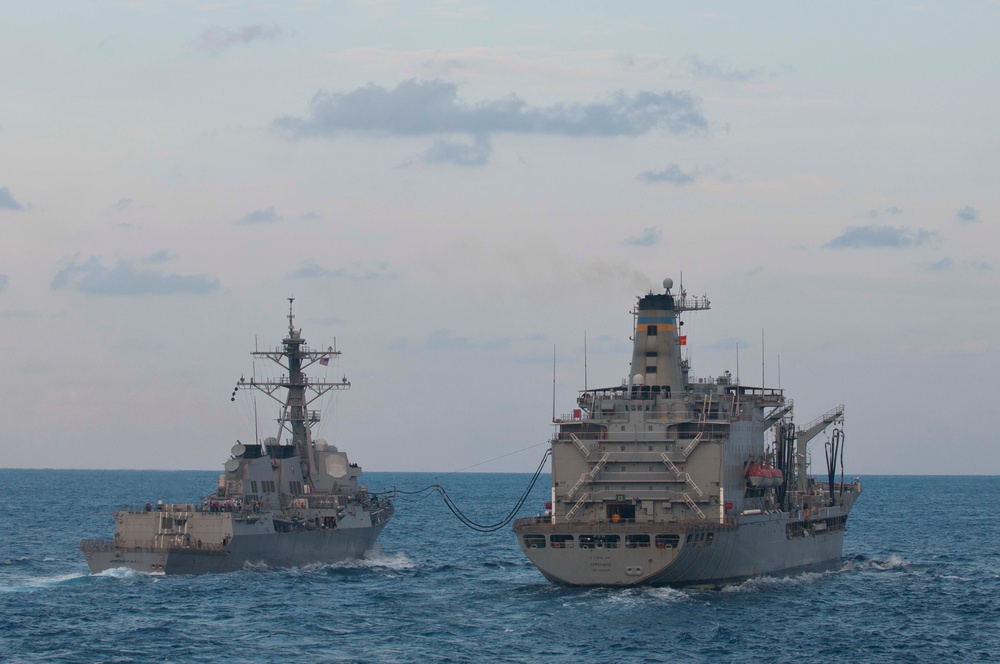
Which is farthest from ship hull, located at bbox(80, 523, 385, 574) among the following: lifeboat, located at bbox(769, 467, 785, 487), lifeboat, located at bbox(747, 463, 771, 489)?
lifeboat, located at bbox(769, 467, 785, 487)

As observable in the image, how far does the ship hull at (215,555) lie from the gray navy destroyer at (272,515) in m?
0.05

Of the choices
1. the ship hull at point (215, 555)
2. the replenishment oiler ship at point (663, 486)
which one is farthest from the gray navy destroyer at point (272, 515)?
the replenishment oiler ship at point (663, 486)

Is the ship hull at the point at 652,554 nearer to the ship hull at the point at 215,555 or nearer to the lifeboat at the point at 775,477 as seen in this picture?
the lifeboat at the point at 775,477

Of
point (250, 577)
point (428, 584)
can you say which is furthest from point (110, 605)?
point (428, 584)

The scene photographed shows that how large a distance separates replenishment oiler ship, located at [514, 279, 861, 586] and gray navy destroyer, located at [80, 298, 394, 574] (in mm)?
16293

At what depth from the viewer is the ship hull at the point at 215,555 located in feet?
232

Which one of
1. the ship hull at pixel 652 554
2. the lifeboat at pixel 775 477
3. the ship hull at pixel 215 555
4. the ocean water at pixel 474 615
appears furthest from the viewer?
the lifeboat at pixel 775 477

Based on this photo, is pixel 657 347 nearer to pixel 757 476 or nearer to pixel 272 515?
pixel 757 476

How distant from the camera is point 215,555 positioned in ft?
234

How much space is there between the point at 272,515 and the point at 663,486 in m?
22.4

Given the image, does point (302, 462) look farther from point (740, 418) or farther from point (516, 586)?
point (740, 418)

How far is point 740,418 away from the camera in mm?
72250

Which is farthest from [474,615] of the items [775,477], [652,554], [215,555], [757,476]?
[775,477]

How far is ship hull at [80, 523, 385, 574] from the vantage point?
7069cm
